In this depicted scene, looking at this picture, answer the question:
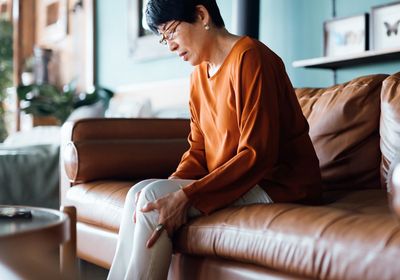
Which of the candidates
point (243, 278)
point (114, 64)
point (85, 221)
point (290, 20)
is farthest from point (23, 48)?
point (243, 278)

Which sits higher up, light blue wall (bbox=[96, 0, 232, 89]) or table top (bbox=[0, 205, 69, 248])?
light blue wall (bbox=[96, 0, 232, 89])

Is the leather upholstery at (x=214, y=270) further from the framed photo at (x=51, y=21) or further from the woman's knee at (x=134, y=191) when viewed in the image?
the framed photo at (x=51, y=21)

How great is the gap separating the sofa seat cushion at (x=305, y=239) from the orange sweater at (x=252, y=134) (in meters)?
0.08

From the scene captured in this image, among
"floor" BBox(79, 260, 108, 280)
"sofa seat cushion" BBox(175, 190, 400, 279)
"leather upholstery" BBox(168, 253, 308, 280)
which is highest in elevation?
"sofa seat cushion" BBox(175, 190, 400, 279)

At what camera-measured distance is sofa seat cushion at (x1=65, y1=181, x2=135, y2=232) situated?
206 centimetres

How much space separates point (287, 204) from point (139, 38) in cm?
278

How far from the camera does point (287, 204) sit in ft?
5.18

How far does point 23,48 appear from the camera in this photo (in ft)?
19.4

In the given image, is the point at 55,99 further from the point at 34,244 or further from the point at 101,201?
the point at 34,244

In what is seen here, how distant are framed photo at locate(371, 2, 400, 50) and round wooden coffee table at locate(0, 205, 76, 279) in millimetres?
1656

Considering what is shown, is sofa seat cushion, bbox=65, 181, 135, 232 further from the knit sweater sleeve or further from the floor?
the knit sweater sleeve

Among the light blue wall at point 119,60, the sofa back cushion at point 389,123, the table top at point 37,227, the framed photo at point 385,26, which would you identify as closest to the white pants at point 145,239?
the table top at point 37,227

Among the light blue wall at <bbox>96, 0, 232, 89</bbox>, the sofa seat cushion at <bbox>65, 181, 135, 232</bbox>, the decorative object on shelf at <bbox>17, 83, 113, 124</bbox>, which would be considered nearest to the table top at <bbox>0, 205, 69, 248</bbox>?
the sofa seat cushion at <bbox>65, 181, 135, 232</bbox>

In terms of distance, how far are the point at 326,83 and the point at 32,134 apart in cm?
209
